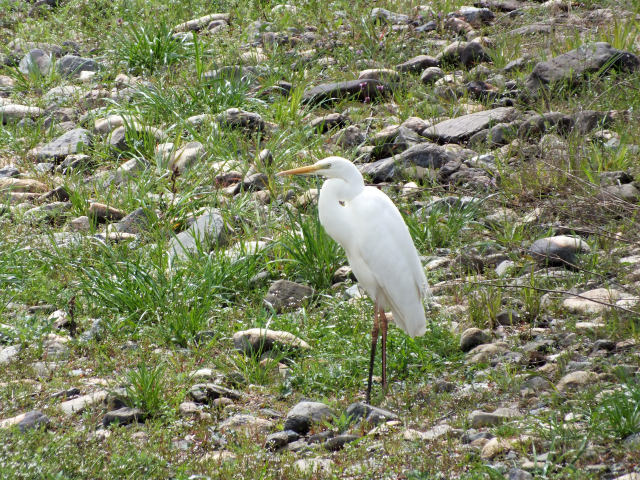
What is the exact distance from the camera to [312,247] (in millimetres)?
4715

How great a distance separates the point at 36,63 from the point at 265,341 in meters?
5.28

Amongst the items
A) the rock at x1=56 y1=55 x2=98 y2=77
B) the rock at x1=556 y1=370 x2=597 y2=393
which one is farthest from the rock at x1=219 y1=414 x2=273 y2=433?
the rock at x1=56 y1=55 x2=98 y2=77

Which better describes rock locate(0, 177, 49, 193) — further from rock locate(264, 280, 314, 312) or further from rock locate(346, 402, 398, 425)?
rock locate(346, 402, 398, 425)

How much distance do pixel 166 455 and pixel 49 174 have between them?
383cm

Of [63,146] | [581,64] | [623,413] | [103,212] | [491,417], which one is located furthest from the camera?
[63,146]

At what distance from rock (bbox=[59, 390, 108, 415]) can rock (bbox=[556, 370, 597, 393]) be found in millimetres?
2026

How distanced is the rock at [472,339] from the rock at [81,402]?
→ 5.75ft

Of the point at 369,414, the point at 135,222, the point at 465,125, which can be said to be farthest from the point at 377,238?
the point at 465,125

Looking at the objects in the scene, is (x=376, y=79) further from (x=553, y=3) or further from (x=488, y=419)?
(x=488, y=419)

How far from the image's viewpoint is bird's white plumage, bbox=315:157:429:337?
12.6 feet

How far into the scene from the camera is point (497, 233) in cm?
486

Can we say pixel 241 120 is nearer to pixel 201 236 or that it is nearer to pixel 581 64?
pixel 201 236

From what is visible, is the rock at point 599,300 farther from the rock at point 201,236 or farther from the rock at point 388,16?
the rock at point 388,16

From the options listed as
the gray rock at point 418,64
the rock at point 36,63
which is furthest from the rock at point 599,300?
the rock at point 36,63
